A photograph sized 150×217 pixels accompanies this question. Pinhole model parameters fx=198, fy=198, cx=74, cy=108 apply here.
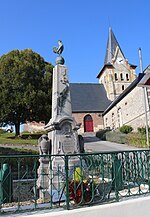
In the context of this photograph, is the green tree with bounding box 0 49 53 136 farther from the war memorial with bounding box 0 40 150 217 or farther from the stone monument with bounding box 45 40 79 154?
the stone monument with bounding box 45 40 79 154

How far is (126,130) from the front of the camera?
21.8 metres

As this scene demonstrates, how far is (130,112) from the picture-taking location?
22.9 meters

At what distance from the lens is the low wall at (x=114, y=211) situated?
2.71m

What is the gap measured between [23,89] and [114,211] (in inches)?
773

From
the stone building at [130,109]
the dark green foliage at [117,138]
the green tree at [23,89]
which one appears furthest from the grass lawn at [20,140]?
the stone building at [130,109]

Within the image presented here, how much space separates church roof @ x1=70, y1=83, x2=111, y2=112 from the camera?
31.1 metres

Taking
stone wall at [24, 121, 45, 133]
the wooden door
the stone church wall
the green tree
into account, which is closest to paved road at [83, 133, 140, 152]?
the stone church wall

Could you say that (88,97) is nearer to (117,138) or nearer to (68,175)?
(117,138)

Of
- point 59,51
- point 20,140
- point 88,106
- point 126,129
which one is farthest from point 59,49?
point 88,106

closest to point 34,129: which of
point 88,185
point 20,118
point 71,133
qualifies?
point 20,118

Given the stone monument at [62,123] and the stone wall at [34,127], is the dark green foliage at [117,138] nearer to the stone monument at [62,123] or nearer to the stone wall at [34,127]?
the stone monument at [62,123]

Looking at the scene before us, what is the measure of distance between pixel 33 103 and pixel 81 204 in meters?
18.5

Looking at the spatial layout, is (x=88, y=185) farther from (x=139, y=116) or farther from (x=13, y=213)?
(x=139, y=116)

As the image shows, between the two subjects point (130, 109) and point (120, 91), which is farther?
point (120, 91)
